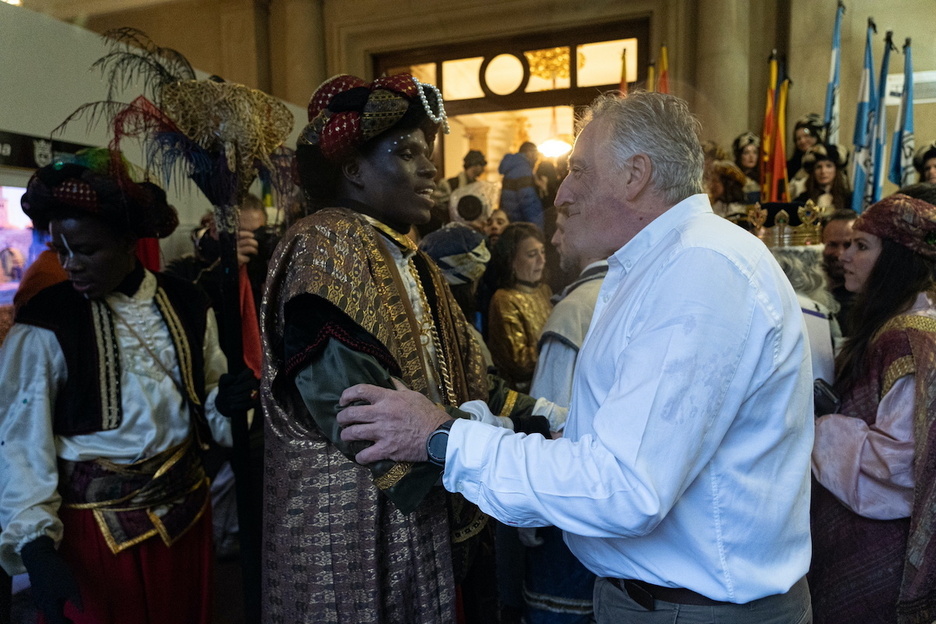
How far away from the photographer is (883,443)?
6.83 ft

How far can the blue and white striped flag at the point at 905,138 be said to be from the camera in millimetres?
5664

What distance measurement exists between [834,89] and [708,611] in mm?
5989

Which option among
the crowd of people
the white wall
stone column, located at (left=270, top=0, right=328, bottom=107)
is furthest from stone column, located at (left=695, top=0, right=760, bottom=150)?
the white wall

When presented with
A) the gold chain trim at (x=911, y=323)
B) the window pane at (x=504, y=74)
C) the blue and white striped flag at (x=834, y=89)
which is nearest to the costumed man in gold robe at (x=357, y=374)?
the gold chain trim at (x=911, y=323)

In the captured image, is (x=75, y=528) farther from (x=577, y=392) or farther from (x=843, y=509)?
(x=843, y=509)

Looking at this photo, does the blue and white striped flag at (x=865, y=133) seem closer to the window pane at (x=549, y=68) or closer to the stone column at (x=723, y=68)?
the stone column at (x=723, y=68)

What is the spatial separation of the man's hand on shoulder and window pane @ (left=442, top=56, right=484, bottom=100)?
699 centimetres

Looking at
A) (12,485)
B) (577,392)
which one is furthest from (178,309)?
(577,392)

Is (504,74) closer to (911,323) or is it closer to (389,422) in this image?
(911,323)

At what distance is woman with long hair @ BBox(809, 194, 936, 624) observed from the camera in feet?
6.57

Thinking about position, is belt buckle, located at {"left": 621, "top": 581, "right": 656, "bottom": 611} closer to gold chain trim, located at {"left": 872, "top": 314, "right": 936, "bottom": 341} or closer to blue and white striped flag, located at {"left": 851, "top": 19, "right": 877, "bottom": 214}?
gold chain trim, located at {"left": 872, "top": 314, "right": 936, "bottom": 341}

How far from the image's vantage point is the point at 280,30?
7.67 meters

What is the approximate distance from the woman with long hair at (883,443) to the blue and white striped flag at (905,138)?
411cm

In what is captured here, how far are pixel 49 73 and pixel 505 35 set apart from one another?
16.8 ft
